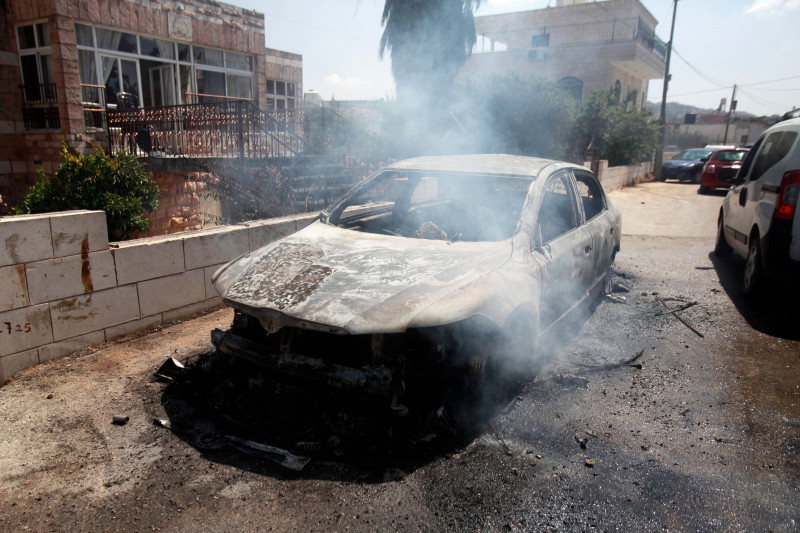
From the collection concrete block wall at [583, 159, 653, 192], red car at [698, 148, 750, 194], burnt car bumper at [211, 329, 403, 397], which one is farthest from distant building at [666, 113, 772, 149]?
burnt car bumper at [211, 329, 403, 397]

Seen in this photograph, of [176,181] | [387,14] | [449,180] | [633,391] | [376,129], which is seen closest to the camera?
[633,391]

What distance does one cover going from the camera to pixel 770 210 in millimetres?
4910

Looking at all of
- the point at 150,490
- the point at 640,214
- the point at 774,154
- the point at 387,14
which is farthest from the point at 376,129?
the point at 150,490

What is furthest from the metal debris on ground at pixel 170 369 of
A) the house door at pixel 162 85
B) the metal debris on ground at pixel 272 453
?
the house door at pixel 162 85

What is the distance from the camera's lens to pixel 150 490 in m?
2.42

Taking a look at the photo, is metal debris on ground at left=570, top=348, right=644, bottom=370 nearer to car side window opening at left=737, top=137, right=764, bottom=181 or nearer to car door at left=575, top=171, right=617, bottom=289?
car door at left=575, top=171, right=617, bottom=289

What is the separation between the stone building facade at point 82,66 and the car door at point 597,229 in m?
9.76

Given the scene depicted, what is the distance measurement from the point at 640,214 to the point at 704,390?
9725 millimetres

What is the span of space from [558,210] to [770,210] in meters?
2.28

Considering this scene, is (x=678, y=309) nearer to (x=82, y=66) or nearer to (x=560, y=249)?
(x=560, y=249)

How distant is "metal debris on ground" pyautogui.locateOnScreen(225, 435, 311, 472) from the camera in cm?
258

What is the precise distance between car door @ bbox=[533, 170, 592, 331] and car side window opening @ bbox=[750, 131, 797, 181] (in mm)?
2550

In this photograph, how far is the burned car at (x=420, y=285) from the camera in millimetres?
2662

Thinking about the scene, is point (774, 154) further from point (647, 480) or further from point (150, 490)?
point (150, 490)
